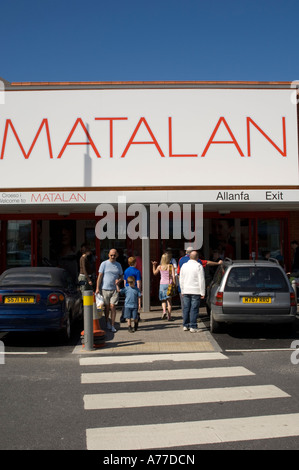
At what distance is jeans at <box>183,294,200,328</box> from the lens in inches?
417

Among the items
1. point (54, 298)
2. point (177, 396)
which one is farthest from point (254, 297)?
point (177, 396)

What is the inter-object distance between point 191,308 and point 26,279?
350 cm

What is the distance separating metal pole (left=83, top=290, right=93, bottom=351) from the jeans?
7.86 ft

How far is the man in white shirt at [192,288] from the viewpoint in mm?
10555

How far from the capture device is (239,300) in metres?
9.84

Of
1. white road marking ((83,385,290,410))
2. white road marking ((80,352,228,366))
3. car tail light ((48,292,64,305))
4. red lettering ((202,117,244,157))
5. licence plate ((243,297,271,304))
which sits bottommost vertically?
white road marking ((80,352,228,366))

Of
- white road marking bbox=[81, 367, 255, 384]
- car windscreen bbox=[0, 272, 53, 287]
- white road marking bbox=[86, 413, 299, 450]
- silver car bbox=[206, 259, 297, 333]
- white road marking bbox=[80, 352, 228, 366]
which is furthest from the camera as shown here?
car windscreen bbox=[0, 272, 53, 287]

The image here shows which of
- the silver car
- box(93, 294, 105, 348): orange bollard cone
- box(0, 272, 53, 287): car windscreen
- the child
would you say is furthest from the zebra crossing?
box(0, 272, 53, 287): car windscreen

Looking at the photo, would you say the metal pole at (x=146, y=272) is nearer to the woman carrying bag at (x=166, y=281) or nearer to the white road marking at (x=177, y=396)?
the woman carrying bag at (x=166, y=281)

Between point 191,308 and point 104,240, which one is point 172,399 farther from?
point 104,240

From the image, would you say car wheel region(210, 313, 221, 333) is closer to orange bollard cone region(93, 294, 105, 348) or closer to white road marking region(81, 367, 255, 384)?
orange bollard cone region(93, 294, 105, 348)

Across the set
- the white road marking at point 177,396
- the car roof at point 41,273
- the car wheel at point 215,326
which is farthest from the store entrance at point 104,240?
the white road marking at point 177,396

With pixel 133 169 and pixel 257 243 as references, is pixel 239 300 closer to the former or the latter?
pixel 133 169

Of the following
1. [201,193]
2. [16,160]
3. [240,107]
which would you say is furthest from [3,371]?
[240,107]
